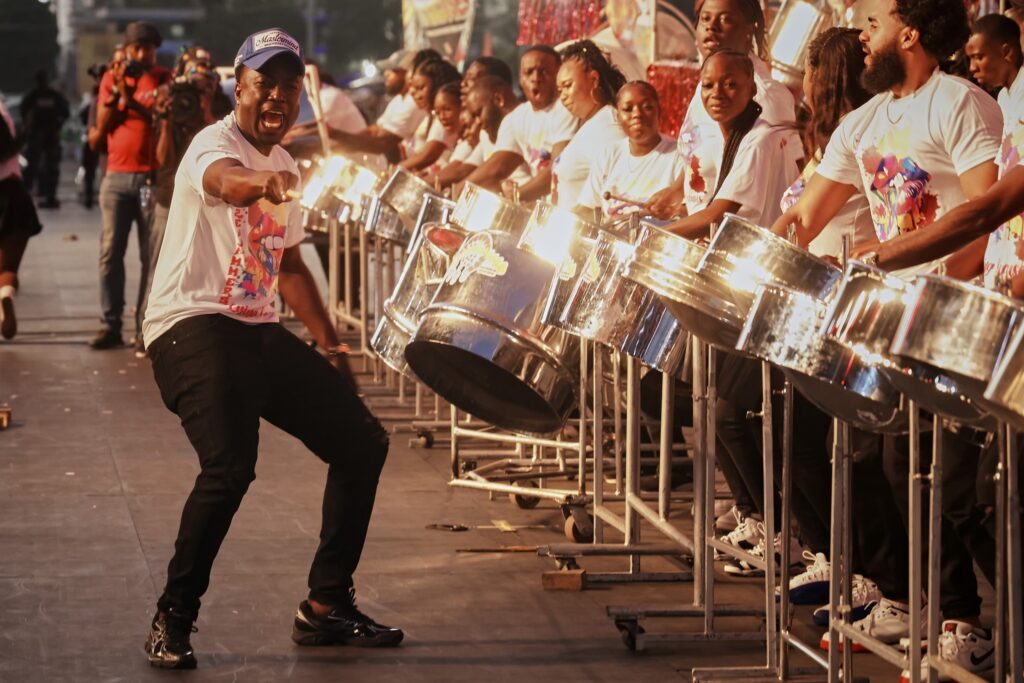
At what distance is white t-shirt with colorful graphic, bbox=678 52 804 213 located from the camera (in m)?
4.67

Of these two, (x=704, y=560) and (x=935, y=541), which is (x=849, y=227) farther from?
(x=935, y=541)

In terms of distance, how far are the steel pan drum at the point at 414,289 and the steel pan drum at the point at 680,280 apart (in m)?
0.95

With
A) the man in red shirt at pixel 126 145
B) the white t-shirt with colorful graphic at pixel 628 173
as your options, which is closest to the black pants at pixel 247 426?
the white t-shirt with colorful graphic at pixel 628 173

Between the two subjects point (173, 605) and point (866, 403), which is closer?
point (866, 403)

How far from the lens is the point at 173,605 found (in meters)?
3.54

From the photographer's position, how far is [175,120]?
312 inches

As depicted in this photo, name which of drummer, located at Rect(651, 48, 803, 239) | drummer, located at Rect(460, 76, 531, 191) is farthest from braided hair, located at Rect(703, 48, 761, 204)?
drummer, located at Rect(460, 76, 531, 191)

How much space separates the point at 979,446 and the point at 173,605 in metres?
1.50

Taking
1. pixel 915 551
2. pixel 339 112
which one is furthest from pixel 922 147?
pixel 339 112

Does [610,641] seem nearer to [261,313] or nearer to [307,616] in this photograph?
[307,616]

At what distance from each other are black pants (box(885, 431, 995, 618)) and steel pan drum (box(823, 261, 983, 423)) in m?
0.60

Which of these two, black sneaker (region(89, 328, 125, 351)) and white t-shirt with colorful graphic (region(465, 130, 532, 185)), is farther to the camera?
black sneaker (region(89, 328, 125, 351))

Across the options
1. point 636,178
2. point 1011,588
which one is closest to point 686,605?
point 1011,588

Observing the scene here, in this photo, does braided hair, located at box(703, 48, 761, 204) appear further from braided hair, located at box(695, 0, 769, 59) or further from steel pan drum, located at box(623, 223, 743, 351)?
steel pan drum, located at box(623, 223, 743, 351)
